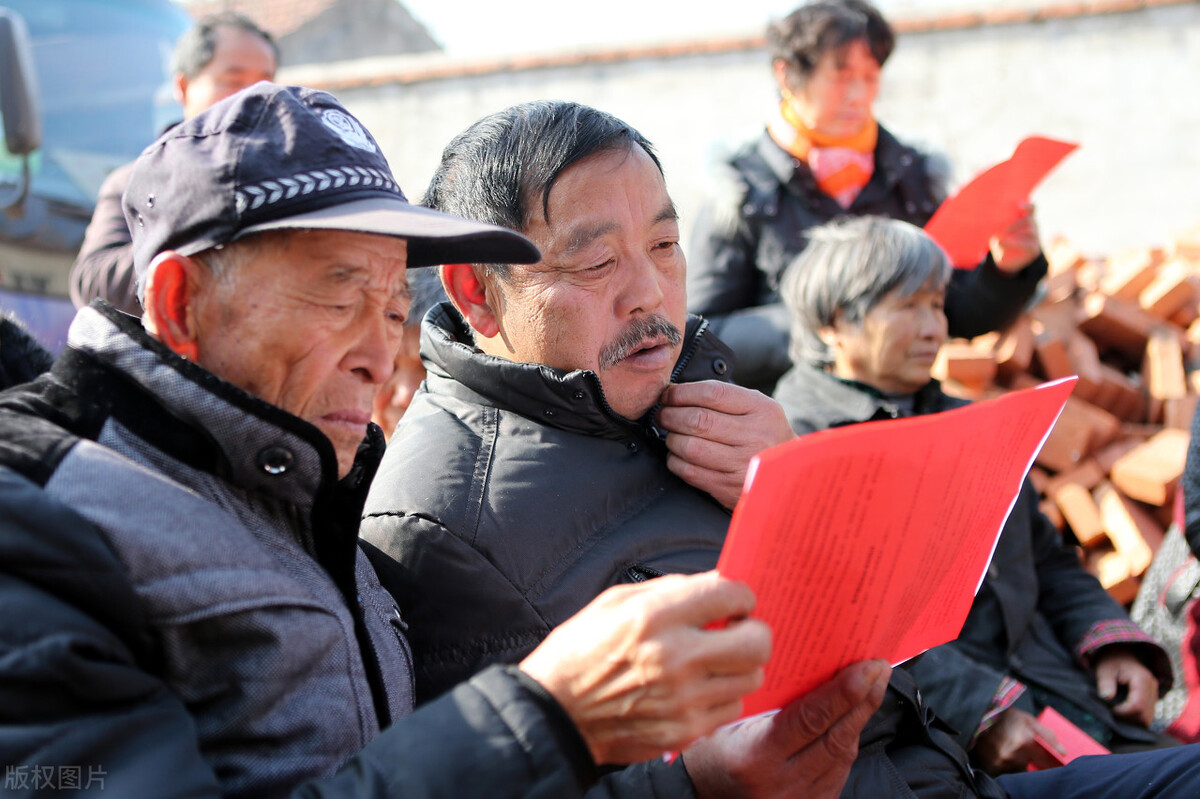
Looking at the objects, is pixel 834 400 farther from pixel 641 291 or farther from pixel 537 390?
pixel 537 390

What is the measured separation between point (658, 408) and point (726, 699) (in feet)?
2.97

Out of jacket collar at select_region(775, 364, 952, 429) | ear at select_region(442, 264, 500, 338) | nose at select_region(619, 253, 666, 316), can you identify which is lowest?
jacket collar at select_region(775, 364, 952, 429)

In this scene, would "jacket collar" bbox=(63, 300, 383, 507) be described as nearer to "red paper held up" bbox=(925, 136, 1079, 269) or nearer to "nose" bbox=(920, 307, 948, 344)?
"nose" bbox=(920, 307, 948, 344)

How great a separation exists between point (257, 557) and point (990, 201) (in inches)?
107

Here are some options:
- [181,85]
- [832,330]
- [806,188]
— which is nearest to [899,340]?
[832,330]

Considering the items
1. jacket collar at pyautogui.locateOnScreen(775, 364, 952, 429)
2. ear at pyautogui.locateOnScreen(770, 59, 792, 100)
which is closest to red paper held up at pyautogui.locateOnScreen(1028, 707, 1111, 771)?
jacket collar at pyautogui.locateOnScreen(775, 364, 952, 429)

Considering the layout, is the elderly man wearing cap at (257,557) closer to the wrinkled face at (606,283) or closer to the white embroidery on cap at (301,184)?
the white embroidery on cap at (301,184)

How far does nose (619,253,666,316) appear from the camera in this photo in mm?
1982

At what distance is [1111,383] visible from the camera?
482 centimetres

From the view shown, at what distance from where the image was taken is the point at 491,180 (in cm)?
200

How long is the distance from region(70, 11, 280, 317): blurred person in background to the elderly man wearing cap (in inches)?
83.7

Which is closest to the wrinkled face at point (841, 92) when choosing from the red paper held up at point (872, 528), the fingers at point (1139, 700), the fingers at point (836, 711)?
the fingers at point (1139, 700)

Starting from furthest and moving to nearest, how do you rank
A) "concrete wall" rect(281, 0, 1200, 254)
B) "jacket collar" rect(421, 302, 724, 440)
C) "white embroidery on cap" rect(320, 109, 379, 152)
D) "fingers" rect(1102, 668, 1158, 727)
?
1. "concrete wall" rect(281, 0, 1200, 254)
2. "fingers" rect(1102, 668, 1158, 727)
3. "jacket collar" rect(421, 302, 724, 440)
4. "white embroidery on cap" rect(320, 109, 379, 152)

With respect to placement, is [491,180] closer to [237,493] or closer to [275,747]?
[237,493]
